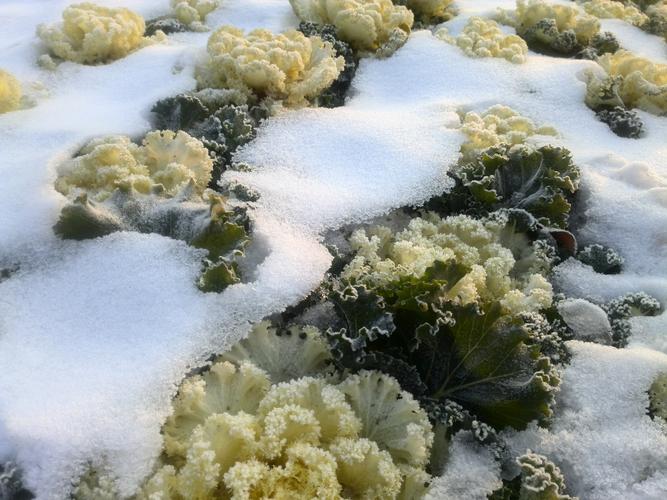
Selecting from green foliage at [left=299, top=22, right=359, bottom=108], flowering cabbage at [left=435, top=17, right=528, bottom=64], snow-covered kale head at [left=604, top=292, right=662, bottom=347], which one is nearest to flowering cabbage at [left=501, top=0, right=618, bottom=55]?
flowering cabbage at [left=435, top=17, right=528, bottom=64]

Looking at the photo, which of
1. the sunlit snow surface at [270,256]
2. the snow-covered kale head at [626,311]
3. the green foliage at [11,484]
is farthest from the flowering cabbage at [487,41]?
the green foliage at [11,484]

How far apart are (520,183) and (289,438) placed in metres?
1.23

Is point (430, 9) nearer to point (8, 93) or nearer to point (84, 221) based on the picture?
point (8, 93)

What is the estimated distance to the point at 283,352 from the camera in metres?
1.54

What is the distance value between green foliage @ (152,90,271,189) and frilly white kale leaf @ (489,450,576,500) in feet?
4.09

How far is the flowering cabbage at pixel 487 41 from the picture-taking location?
2873 millimetres

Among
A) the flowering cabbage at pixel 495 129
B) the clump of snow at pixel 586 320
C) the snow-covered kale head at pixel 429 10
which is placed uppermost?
the snow-covered kale head at pixel 429 10

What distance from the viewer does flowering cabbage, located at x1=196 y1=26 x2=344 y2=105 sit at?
234 cm

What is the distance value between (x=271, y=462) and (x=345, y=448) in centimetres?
16

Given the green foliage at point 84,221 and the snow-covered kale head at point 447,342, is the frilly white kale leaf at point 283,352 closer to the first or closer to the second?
the snow-covered kale head at point 447,342

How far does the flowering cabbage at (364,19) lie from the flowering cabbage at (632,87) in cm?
88

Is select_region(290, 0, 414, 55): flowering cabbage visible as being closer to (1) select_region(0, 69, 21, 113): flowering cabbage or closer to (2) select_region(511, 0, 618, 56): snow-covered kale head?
(2) select_region(511, 0, 618, 56): snow-covered kale head

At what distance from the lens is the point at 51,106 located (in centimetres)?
234

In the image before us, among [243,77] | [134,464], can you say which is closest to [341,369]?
[134,464]
